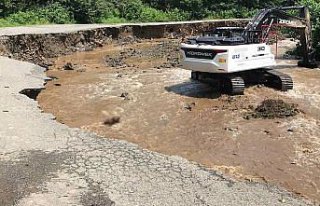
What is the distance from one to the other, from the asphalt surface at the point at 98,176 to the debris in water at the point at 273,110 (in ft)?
13.0

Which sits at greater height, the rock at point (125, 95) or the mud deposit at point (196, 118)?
the rock at point (125, 95)

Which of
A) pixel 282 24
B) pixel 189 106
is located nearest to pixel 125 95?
pixel 189 106

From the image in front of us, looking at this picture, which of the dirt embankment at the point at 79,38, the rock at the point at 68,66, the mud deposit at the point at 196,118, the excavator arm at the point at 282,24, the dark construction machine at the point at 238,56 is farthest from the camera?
the dirt embankment at the point at 79,38

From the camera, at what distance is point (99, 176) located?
812 centimetres

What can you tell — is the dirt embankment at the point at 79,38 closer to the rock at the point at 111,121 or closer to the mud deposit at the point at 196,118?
the mud deposit at the point at 196,118

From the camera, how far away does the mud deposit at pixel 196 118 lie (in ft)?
31.1

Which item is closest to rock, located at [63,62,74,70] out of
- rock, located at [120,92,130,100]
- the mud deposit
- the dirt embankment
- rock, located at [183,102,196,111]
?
the mud deposit

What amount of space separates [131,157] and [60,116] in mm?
4333

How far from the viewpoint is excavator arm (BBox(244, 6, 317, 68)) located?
Answer: 14.7 meters

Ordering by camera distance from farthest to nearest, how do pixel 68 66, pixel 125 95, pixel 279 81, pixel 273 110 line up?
pixel 68 66 < pixel 279 81 < pixel 125 95 < pixel 273 110

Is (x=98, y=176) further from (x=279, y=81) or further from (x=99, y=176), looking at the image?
(x=279, y=81)

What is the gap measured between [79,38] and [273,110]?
47.2ft

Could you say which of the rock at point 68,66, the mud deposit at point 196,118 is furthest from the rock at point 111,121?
the rock at point 68,66

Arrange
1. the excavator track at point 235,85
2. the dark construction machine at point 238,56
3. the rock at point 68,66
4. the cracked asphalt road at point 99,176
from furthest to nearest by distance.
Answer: the rock at point 68,66 → the excavator track at point 235,85 → the dark construction machine at point 238,56 → the cracked asphalt road at point 99,176
